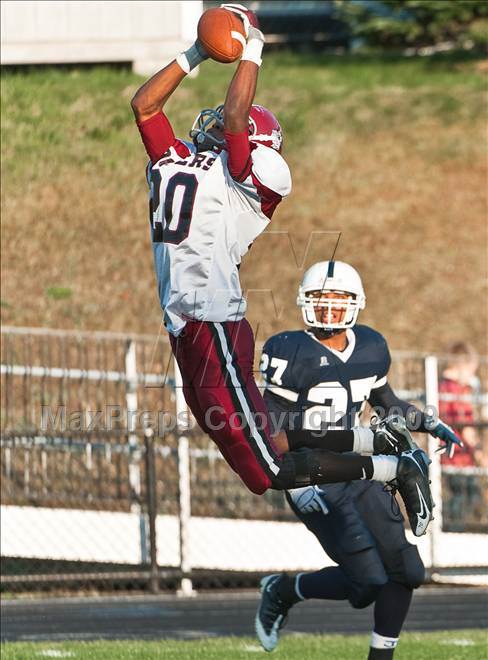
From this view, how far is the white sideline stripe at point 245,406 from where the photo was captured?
19.6 ft

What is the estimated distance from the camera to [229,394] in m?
5.98

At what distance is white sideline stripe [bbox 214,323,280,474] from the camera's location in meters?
5.98

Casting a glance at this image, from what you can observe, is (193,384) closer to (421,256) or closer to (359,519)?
(359,519)

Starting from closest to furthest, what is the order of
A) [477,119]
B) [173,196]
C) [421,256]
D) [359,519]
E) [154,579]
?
1. [173,196]
2. [359,519]
3. [154,579]
4. [421,256]
5. [477,119]

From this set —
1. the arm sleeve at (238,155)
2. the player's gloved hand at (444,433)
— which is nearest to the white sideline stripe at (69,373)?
the player's gloved hand at (444,433)

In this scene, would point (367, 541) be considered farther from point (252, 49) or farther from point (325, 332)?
point (252, 49)

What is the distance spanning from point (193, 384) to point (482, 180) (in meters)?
12.2

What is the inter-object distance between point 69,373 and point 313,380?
5216 mm

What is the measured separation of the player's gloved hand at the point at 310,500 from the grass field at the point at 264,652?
3.35 feet

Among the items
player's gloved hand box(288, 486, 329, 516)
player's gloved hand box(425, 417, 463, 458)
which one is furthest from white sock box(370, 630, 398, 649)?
player's gloved hand box(425, 417, 463, 458)

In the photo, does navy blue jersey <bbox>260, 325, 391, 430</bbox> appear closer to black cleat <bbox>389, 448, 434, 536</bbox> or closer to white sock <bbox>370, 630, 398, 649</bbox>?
black cleat <bbox>389, 448, 434, 536</bbox>

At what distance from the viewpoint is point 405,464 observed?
6125mm

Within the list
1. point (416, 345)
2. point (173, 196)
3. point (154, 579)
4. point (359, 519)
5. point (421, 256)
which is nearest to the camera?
point (173, 196)

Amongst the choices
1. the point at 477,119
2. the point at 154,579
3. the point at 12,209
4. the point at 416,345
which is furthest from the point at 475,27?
the point at 154,579
